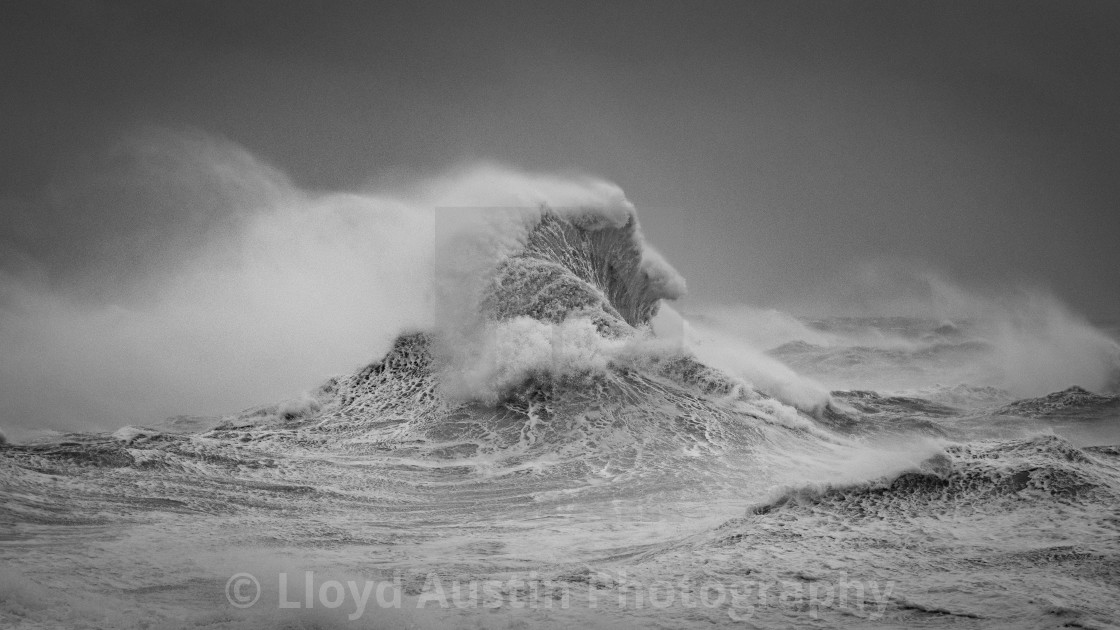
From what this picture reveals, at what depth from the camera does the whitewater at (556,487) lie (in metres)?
4.11

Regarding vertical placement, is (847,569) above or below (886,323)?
below

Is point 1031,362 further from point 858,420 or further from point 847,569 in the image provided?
point 847,569

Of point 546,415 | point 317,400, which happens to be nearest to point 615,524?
point 546,415

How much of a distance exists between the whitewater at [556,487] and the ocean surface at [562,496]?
0.12ft

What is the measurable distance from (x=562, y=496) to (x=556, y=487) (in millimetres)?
437

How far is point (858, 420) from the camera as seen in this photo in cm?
1375

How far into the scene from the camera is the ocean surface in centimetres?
407

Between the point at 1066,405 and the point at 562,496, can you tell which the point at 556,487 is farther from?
the point at 1066,405

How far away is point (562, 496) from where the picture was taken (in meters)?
8.06

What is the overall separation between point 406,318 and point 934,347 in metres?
33.7

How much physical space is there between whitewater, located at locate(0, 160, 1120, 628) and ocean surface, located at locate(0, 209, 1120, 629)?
37 mm

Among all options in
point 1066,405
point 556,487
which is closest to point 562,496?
point 556,487

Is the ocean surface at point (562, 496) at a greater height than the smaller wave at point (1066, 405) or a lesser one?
lesser

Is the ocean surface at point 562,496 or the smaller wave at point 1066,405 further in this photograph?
the smaller wave at point 1066,405
